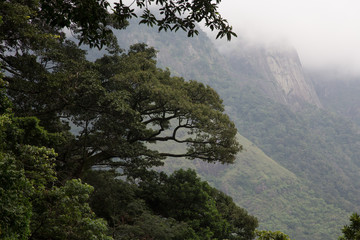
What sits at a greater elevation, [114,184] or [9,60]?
[9,60]

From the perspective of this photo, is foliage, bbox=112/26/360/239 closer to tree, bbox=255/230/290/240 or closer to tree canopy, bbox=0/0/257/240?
tree canopy, bbox=0/0/257/240

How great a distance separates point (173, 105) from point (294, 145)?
501 ft

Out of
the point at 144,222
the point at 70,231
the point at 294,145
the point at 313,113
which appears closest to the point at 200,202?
the point at 144,222

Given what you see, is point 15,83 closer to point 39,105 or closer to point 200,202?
point 39,105

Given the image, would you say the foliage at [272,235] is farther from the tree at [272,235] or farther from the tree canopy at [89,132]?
the tree canopy at [89,132]

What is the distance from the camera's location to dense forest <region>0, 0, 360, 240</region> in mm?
6539

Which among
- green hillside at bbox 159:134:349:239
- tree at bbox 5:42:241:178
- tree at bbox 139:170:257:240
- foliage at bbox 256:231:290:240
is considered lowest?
foliage at bbox 256:231:290:240

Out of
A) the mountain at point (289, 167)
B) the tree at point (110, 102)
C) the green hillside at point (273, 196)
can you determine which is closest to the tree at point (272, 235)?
the tree at point (110, 102)

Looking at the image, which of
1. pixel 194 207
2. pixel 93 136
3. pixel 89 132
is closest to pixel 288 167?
pixel 194 207

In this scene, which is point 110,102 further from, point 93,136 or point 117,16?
point 117,16

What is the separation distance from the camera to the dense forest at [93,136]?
21.5 feet

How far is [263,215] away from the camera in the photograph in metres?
95.4

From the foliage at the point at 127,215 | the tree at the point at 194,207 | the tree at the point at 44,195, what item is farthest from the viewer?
the tree at the point at 194,207

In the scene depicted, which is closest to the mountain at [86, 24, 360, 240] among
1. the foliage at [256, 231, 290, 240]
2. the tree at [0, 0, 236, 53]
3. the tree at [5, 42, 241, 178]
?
the tree at [5, 42, 241, 178]
